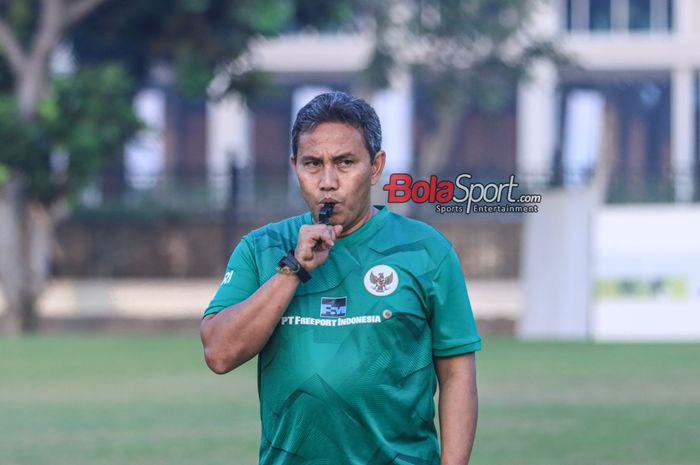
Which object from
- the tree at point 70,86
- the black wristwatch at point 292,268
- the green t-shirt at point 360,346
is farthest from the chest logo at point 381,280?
the tree at point 70,86

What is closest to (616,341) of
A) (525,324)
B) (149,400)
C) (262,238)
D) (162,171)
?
(525,324)

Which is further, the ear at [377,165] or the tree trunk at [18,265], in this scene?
the tree trunk at [18,265]

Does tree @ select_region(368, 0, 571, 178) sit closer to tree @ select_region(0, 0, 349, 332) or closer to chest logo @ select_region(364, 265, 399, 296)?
tree @ select_region(0, 0, 349, 332)

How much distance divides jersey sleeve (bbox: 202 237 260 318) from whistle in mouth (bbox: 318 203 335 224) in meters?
→ 0.29

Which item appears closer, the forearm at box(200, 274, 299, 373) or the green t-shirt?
the forearm at box(200, 274, 299, 373)

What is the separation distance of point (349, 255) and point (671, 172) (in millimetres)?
26524

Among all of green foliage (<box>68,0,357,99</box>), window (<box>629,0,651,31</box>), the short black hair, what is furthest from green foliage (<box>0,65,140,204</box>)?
window (<box>629,0,651,31</box>)

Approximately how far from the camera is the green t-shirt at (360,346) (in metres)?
4.16

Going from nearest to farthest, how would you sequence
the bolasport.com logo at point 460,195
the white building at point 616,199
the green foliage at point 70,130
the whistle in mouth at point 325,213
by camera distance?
the whistle in mouth at point 325,213
the bolasport.com logo at point 460,195
the white building at point 616,199
the green foliage at point 70,130

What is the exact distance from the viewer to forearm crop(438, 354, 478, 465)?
426 centimetres

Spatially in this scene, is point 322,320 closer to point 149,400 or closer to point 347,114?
point 347,114

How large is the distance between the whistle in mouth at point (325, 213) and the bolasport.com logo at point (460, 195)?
1.29 ft

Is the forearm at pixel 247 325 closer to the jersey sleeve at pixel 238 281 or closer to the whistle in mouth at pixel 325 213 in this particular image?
the jersey sleeve at pixel 238 281

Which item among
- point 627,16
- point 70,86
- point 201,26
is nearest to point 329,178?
point 70,86
